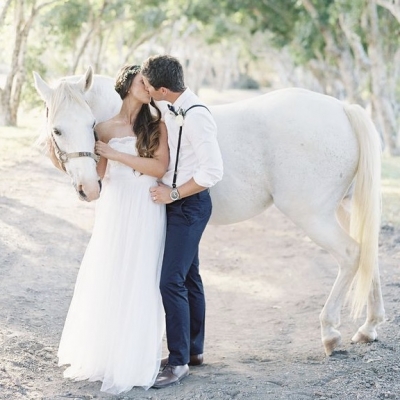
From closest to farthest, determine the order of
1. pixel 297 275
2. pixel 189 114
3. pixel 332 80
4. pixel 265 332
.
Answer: pixel 189 114 < pixel 265 332 < pixel 297 275 < pixel 332 80

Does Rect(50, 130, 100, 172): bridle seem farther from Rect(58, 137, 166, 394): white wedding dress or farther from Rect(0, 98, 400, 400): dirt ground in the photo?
Rect(0, 98, 400, 400): dirt ground

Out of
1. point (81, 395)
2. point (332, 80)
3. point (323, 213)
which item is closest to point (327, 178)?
point (323, 213)

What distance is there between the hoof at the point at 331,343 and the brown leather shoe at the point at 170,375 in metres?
1.10

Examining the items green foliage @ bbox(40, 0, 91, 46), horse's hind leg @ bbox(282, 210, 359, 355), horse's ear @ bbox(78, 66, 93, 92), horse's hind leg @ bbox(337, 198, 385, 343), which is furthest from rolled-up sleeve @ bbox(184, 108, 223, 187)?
green foliage @ bbox(40, 0, 91, 46)

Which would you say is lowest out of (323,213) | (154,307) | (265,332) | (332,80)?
(265,332)

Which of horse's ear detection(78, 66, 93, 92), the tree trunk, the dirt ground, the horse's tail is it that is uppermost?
the tree trunk

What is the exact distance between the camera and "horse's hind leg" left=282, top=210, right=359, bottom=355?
4543 millimetres

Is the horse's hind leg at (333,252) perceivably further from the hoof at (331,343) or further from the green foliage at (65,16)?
the green foliage at (65,16)

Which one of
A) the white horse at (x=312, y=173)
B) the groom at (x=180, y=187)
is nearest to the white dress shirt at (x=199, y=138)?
the groom at (x=180, y=187)

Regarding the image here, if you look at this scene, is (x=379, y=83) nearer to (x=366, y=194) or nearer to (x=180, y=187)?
(x=366, y=194)

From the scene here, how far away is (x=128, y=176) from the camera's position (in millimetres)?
3926

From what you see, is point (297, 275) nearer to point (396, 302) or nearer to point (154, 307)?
point (396, 302)

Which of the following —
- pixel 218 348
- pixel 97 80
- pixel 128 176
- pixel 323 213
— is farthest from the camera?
pixel 218 348

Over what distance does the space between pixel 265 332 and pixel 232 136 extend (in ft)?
5.95
